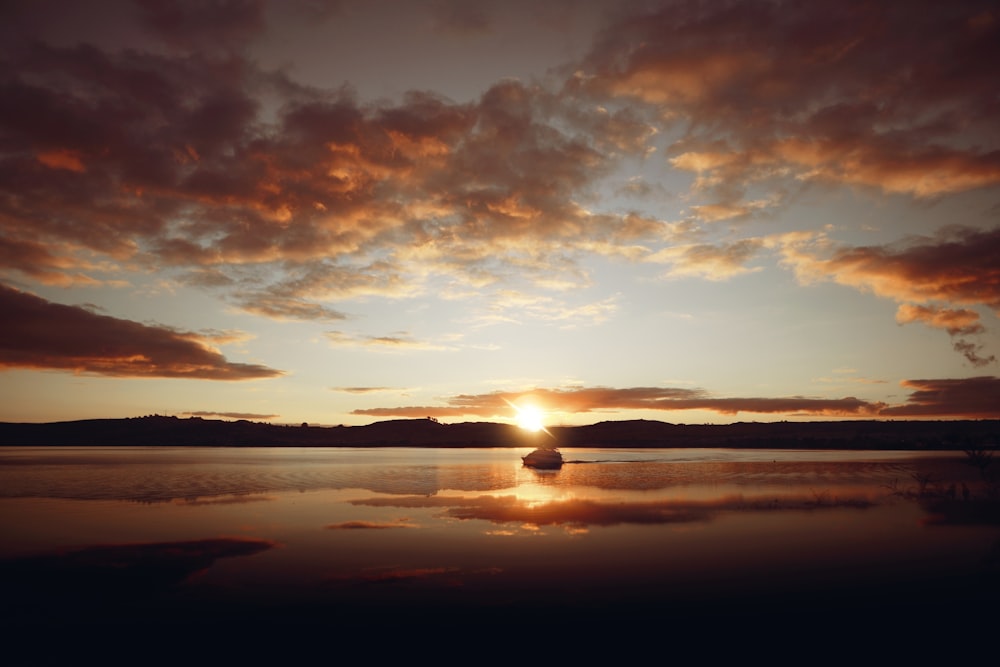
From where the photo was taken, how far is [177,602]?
1459 centimetres

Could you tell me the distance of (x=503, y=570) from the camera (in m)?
17.7

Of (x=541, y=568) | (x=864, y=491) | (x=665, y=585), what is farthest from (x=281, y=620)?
(x=864, y=491)

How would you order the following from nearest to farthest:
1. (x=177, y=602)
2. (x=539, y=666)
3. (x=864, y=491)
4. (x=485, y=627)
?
(x=539, y=666) < (x=485, y=627) < (x=177, y=602) < (x=864, y=491)

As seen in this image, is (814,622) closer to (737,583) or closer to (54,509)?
(737,583)

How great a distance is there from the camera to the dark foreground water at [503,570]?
1275 centimetres

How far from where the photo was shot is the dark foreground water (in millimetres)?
12750

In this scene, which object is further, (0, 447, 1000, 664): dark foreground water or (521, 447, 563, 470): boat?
(521, 447, 563, 470): boat

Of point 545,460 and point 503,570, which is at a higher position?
point 545,460

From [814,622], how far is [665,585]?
3915 mm

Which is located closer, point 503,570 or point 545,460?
point 503,570

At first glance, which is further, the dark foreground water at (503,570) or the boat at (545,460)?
the boat at (545,460)

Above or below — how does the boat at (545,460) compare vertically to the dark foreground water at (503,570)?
above

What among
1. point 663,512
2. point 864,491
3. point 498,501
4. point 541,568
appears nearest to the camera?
point 541,568

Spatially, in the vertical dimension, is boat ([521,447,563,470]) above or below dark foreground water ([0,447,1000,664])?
above
